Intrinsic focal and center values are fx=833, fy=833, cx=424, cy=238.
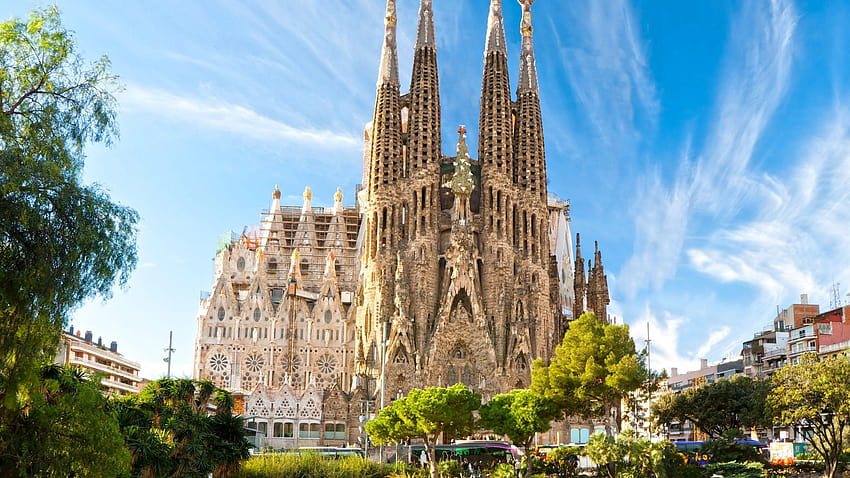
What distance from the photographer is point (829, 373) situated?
96.8 ft

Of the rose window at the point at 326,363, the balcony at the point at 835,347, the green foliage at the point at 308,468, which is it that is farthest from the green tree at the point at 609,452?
the rose window at the point at 326,363

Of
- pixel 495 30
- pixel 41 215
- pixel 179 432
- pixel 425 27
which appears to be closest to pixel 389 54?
pixel 425 27

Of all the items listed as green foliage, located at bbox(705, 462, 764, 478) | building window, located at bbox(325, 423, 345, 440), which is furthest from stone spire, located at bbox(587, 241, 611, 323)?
green foliage, located at bbox(705, 462, 764, 478)

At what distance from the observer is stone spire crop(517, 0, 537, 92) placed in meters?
66.6

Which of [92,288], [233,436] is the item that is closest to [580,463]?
[233,436]

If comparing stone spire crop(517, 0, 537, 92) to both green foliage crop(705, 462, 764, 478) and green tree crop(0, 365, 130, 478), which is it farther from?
green tree crop(0, 365, 130, 478)

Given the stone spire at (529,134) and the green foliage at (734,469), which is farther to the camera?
the stone spire at (529,134)

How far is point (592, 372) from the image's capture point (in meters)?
38.2

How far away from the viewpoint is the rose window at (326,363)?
6375cm

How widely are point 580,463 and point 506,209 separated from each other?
2928cm

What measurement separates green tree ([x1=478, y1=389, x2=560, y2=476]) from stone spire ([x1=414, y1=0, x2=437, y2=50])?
1359 inches

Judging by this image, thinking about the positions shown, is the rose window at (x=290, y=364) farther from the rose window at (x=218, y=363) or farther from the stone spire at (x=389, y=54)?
the stone spire at (x=389, y=54)

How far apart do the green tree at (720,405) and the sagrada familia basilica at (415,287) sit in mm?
11608

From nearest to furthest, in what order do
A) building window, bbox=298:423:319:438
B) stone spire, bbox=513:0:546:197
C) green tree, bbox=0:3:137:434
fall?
green tree, bbox=0:3:137:434, building window, bbox=298:423:319:438, stone spire, bbox=513:0:546:197
